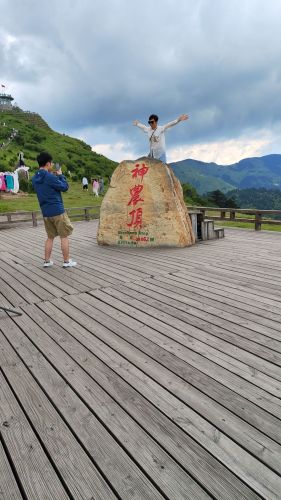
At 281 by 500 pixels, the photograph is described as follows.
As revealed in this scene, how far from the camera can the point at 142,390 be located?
261 centimetres

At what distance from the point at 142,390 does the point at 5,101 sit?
9914 cm

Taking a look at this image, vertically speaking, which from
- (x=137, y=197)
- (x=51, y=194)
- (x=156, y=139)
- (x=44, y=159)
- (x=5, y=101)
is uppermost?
(x=5, y=101)

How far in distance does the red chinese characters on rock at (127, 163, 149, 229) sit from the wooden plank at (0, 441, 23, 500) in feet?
21.3

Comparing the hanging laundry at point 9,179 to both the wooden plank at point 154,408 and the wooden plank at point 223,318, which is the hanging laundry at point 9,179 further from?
the wooden plank at point 154,408

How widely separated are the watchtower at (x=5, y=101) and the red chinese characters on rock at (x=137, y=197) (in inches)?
3476

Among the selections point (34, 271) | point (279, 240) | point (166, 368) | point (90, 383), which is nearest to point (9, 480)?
point (90, 383)

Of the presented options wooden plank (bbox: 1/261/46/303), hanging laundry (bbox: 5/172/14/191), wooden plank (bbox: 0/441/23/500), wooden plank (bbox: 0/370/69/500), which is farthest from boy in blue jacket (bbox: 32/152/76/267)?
hanging laundry (bbox: 5/172/14/191)

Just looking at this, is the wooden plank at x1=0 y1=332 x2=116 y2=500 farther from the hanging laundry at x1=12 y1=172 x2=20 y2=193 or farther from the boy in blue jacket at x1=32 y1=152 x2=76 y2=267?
the hanging laundry at x1=12 y1=172 x2=20 y2=193

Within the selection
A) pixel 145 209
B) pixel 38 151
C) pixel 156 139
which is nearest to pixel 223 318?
pixel 145 209

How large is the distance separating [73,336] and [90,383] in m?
0.89

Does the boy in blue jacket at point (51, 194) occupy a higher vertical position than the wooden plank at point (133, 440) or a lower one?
higher

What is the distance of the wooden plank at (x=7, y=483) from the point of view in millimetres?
1780

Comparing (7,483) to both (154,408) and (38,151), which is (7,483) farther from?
(38,151)

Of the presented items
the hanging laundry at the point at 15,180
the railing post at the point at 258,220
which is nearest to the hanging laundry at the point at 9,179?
the hanging laundry at the point at 15,180
